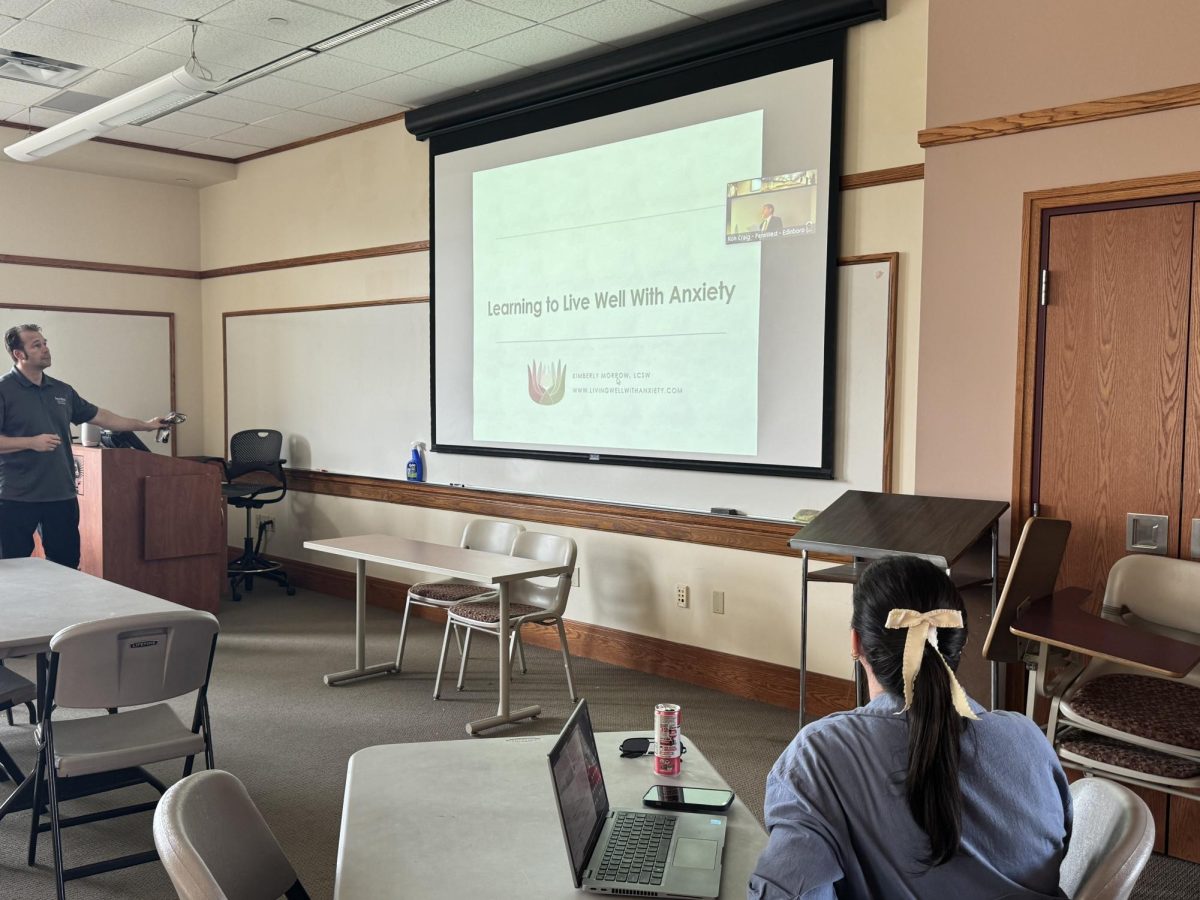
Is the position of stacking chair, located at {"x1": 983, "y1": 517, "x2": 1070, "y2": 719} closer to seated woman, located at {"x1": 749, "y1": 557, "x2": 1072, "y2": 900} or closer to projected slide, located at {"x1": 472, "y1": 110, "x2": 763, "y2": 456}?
seated woman, located at {"x1": 749, "y1": 557, "x2": 1072, "y2": 900}

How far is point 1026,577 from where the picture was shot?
10.5 ft

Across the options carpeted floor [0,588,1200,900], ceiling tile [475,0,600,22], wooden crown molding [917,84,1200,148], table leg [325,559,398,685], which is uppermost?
ceiling tile [475,0,600,22]

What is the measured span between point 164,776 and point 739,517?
2.78m

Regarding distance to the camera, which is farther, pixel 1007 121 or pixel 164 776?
pixel 164 776

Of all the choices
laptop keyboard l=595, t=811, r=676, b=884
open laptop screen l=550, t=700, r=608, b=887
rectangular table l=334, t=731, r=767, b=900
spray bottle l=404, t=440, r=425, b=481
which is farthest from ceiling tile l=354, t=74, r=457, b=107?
laptop keyboard l=595, t=811, r=676, b=884

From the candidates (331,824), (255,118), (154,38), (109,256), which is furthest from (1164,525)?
(109,256)

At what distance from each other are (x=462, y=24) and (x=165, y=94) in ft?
5.39

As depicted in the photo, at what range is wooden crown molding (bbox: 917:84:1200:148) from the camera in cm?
322

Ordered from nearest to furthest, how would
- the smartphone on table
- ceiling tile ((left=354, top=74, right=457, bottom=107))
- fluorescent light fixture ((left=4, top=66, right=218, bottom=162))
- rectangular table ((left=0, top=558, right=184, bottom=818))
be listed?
the smartphone on table → rectangular table ((left=0, top=558, right=184, bottom=818)) → fluorescent light fixture ((left=4, top=66, right=218, bottom=162)) → ceiling tile ((left=354, top=74, right=457, bottom=107))

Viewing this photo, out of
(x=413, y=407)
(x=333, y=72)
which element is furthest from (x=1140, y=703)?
(x=333, y=72)

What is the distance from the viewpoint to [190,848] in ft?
4.90

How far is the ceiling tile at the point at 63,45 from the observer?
205 inches

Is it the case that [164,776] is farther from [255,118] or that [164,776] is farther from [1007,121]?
[255,118]

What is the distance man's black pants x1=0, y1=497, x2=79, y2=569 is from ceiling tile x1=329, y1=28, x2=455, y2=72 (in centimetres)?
306
